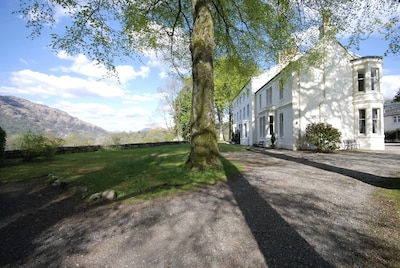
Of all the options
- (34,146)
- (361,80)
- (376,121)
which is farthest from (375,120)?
(34,146)

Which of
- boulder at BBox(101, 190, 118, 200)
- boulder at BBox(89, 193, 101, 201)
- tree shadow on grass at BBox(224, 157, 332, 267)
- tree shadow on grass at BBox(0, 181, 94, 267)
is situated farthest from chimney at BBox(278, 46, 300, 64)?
tree shadow on grass at BBox(0, 181, 94, 267)

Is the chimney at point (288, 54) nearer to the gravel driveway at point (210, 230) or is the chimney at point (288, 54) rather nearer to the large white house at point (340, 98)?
the large white house at point (340, 98)

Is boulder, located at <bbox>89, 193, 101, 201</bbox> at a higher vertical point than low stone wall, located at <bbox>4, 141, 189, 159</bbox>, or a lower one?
lower

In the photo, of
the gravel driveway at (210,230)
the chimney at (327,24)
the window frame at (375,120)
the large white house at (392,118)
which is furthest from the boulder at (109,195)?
the large white house at (392,118)

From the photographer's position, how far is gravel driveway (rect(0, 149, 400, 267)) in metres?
3.09

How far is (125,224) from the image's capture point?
4.26 metres

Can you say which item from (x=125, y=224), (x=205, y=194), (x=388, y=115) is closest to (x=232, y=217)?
(x=205, y=194)

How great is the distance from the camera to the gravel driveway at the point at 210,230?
3086 millimetres

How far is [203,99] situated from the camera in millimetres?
8617

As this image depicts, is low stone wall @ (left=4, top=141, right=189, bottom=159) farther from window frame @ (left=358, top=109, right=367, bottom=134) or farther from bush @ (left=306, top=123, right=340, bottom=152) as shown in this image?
window frame @ (left=358, top=109, right=367, bottom=134)

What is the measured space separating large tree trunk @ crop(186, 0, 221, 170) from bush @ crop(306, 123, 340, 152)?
12.1 metres

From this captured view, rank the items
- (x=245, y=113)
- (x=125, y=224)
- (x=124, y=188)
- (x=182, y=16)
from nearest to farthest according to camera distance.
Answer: (x=125, y=224)
(x=124, y=188)
(x=182, y=16)
(x=245, y=113)

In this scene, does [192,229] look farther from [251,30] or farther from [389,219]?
[251,30]

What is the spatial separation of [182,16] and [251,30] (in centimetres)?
459
